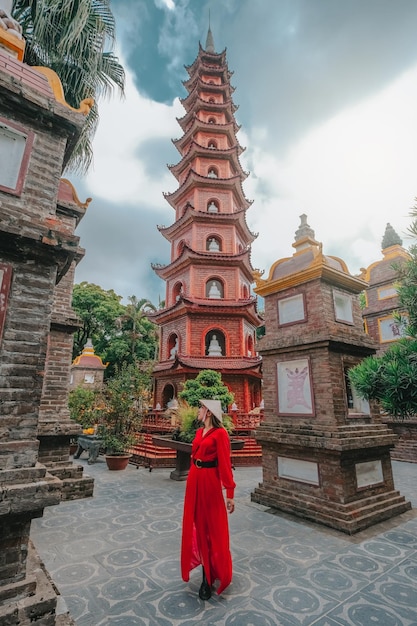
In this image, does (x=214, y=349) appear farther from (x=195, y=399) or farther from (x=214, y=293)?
(x=195, y=399)

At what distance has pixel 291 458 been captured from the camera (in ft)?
19.7

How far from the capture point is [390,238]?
14961mm

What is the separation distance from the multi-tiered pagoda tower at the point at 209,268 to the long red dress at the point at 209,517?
35.8ft

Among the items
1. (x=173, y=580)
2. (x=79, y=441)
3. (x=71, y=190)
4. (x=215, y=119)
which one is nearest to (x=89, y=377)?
(x=79, y=441)

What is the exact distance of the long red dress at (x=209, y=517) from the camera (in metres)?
3.28

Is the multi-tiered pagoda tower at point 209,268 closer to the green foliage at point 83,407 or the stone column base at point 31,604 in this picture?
the green foliage at point 83,407

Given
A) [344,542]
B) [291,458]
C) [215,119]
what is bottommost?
[344,542]

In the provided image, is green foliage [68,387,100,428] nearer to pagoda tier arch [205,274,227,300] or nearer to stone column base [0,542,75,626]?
pagoda tier arch [205,274,227,300]

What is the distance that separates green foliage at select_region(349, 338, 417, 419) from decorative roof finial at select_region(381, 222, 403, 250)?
1259 centimetres

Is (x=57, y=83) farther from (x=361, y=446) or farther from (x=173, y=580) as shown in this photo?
(x=361, y=446)

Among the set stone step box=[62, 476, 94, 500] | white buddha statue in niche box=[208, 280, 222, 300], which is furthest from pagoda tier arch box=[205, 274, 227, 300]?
stone step box=[62, 476, 94, 500]

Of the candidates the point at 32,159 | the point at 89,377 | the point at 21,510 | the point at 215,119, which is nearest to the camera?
the point at 21,510

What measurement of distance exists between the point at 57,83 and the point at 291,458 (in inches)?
265

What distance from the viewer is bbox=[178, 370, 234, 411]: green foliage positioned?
962 centimetres
